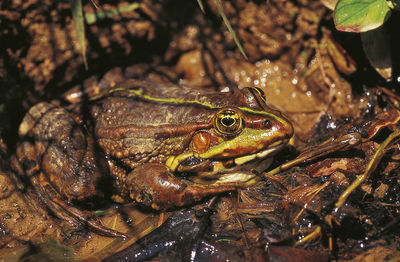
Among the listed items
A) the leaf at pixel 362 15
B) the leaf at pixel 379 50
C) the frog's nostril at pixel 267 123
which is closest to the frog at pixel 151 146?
the frog's nostril at pixel 267 123

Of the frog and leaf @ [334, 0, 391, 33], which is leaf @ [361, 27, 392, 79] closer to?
leaf @ [334, 0, 391, 33]

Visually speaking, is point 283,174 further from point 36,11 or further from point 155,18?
point 36,11

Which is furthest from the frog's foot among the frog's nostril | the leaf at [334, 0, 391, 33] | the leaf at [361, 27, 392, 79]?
the leaf at [361, 27, 392, 79]

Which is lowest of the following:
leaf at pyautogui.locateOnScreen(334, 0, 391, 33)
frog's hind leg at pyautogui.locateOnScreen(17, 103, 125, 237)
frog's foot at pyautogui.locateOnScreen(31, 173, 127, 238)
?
frog's foot at pyautogui.locateOnScreen(31, 173, 127, 238)

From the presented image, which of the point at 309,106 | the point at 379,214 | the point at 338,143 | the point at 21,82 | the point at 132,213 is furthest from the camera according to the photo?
the point at 309,106

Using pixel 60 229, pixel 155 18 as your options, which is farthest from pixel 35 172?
pixel 155 18

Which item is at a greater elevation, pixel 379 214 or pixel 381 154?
pixel 381 154

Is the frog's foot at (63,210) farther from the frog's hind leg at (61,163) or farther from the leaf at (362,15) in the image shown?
the leaf at (362,15)
